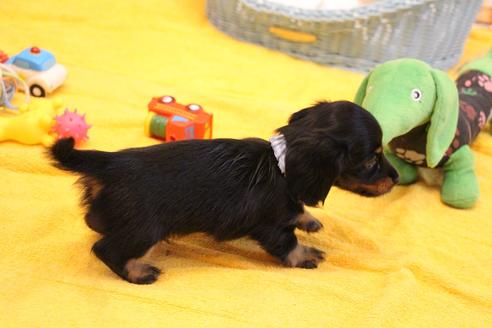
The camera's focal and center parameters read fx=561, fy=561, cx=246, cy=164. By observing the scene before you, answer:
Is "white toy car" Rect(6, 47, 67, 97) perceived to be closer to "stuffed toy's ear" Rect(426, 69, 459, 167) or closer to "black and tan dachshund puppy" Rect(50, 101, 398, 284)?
"black and tan dachshund puppy" Rect(50, 101, 398, 284)

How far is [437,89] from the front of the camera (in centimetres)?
207

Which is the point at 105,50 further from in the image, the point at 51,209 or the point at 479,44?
the point at 479,44

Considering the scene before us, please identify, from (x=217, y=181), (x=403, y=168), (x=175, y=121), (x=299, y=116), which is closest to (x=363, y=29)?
(x=403, y=168)

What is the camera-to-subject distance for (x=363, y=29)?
3119mm

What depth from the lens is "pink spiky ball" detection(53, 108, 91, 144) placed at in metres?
2.25

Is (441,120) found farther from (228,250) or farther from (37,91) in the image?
(37,91)

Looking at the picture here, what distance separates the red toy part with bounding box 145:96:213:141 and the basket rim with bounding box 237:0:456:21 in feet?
3.50

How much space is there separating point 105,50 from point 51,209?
151 cm

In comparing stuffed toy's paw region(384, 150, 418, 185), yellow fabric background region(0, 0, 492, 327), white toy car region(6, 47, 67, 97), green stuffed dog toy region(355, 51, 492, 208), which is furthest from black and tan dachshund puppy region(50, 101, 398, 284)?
white toy car region(6, 47, 67, 97)

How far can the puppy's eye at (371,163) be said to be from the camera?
1726 mm

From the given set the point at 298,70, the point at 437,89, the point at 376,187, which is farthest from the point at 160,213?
the point at 298,70

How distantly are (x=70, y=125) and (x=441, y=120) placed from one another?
1433mm

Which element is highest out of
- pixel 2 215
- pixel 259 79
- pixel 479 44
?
pixel 479 44

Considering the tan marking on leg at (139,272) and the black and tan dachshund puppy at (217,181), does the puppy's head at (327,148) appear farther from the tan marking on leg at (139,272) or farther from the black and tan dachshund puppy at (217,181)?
the tan marking on leg at (139,272)
